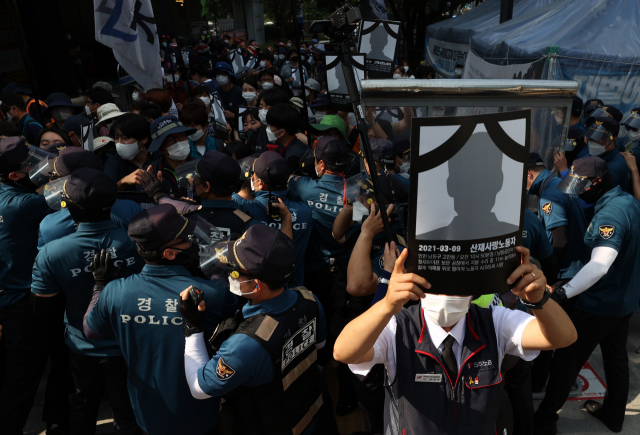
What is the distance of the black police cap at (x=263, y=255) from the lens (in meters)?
2.25

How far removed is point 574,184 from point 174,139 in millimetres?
3449

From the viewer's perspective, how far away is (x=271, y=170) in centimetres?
357

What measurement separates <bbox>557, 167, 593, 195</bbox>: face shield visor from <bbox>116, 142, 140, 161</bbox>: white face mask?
3716 millimetres

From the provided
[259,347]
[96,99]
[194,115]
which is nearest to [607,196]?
[259,347]

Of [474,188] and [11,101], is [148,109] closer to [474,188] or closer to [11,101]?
[11,101]

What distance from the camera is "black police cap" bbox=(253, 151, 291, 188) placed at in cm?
357

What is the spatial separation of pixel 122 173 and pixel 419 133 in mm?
3886

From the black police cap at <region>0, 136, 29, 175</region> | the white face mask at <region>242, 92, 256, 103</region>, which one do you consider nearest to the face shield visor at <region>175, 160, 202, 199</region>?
the black police cap at <region>0, 136, 29, 175</region>

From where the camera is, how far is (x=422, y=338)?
1.92 m

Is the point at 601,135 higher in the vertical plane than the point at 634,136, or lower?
higher

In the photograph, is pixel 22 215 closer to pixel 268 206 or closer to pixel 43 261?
pixel 43 261

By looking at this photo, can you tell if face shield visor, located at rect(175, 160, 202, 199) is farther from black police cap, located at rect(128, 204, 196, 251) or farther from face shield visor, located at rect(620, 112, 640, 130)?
face shield visor, located at rect(620, 112, 640, 130)

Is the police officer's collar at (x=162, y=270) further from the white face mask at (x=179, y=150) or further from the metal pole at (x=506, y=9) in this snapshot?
the metal pole at (x=506, y=9)

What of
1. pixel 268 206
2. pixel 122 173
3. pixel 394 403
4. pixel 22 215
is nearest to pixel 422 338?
pixel 394 403
